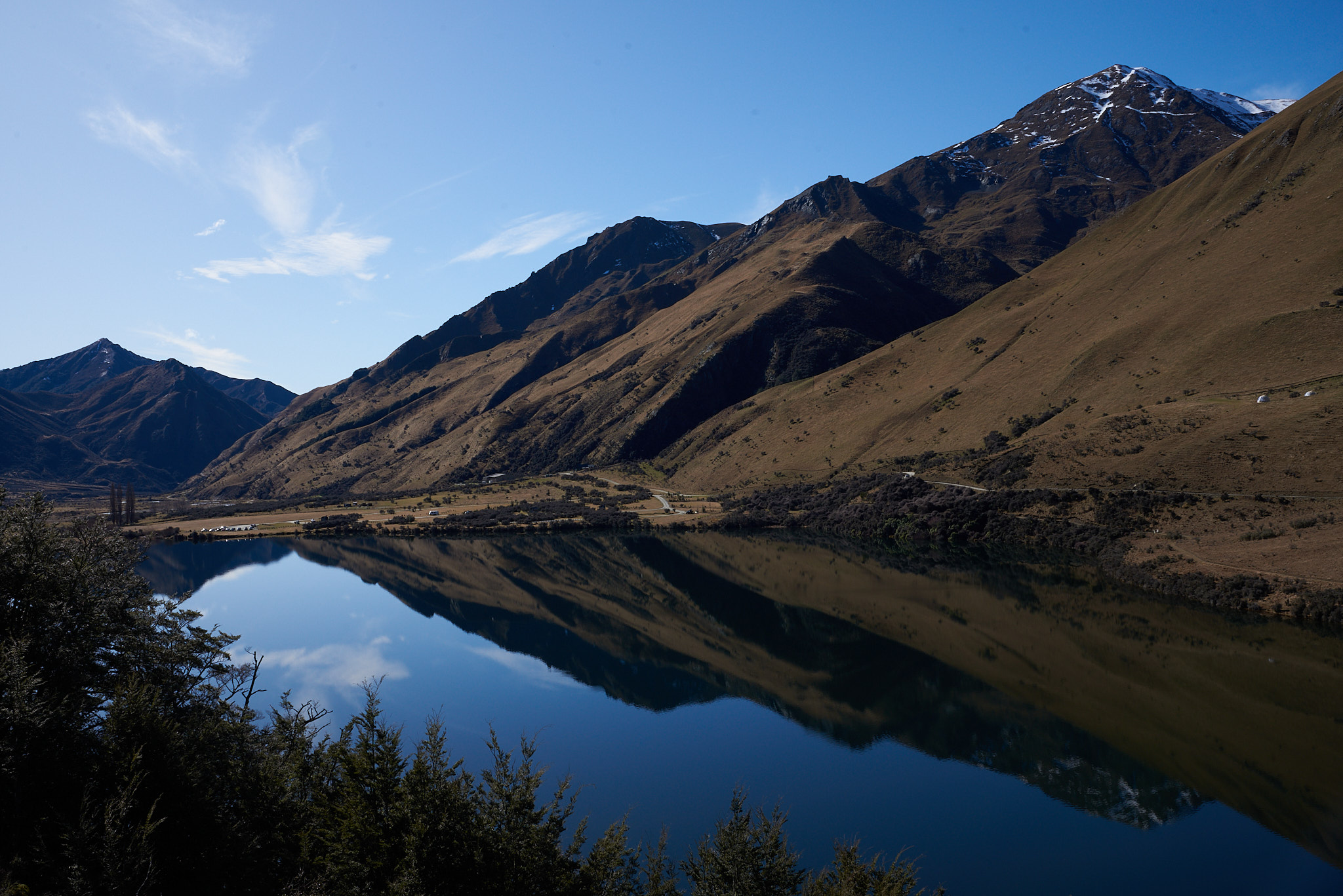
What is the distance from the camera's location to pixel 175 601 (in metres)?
27.3

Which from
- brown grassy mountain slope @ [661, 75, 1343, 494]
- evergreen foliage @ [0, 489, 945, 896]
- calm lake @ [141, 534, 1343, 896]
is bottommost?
calm lake @ [141, 534, 1343, 896]

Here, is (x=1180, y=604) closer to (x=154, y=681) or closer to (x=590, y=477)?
(x=154, y=681)

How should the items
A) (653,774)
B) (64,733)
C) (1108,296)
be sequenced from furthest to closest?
(1108,296) → (653,774) → (64,733)

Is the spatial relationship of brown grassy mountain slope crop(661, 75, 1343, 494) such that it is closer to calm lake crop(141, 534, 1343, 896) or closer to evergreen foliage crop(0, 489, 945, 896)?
calm lake crop(141, 534, 1343, 896)

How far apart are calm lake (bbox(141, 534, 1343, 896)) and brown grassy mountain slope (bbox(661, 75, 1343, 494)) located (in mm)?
19358

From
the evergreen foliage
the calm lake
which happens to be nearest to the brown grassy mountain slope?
the calm lake

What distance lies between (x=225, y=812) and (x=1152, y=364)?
101284 millimetres

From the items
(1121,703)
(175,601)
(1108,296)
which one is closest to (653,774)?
(175,601)

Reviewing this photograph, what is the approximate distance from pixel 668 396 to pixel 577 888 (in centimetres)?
15940

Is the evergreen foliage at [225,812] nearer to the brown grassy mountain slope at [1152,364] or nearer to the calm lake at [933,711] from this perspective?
the calm lake at [933,711]

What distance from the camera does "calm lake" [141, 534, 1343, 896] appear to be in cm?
2541

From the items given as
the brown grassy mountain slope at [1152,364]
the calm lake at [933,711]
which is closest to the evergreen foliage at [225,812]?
the calm lake at [933,711]

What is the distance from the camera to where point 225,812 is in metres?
17.7

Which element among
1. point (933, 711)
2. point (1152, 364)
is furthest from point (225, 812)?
point (1152, 364)
